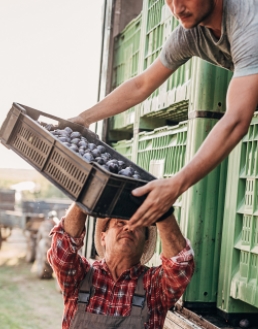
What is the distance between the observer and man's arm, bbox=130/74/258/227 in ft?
6.19

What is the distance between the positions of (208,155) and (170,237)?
1.67ft

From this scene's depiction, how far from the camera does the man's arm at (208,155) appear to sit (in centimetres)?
189

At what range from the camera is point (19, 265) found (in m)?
11.3

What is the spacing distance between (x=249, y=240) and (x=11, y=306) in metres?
5.57

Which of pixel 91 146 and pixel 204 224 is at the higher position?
pixel 91 146

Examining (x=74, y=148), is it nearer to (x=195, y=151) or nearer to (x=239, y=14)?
(x=239, y=14)

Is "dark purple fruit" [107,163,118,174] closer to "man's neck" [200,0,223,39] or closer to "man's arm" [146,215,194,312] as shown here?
"man's arm" [146,215,194,312]

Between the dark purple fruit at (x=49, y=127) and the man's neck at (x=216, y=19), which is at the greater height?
the man's neck at (x=216, y=19)

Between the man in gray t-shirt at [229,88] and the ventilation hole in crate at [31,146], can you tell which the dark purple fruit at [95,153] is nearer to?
the ventilation hole in crate at [31,146]

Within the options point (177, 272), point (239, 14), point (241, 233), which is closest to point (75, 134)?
point (177, 272)

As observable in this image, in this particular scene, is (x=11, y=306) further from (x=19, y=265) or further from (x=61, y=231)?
(x=61, y=231)

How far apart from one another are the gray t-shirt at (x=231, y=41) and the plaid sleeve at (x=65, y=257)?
0.89 m

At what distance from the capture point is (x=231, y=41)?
2037 millimetres

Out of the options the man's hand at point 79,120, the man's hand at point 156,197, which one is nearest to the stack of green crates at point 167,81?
the man's hand at point 79,120
